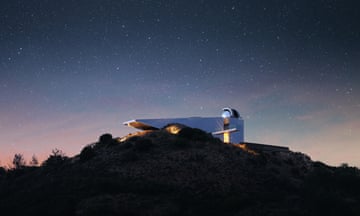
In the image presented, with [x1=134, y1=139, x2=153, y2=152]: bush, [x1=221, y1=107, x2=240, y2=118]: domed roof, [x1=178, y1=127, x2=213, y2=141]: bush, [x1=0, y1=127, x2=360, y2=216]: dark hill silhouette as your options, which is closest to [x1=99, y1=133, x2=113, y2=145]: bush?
Result: [x1=0, y1=127, x2=360, y2=216]: dark hill silhouette

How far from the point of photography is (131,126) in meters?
61.2

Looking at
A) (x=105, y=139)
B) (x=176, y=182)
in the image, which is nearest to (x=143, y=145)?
(x=105, y=139)

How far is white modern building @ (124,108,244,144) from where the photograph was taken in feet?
189

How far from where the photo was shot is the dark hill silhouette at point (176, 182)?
2784 centimetres

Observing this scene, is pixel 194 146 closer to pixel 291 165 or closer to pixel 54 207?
pixel 291 165

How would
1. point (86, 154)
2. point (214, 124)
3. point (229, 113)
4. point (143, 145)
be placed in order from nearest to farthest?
1. point (143, 145)
2. point (86, 154)
3. point (214, 124)
4. point (229, 113)

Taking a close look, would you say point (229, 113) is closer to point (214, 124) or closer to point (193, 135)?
point (214, 124)

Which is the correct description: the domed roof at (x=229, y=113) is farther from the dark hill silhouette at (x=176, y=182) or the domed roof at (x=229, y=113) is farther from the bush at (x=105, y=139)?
the bush at (x=105, y=139)

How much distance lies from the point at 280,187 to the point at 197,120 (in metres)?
23.0

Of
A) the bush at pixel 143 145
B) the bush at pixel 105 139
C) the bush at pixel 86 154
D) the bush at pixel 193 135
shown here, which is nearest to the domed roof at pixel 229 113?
the bush at pixel 193 135

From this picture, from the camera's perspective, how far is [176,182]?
3581 cm

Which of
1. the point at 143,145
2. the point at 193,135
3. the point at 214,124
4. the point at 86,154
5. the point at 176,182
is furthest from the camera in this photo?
the point at 214,124

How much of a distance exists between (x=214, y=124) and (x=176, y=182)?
A: 80.5 feet

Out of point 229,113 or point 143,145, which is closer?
point 143,145
